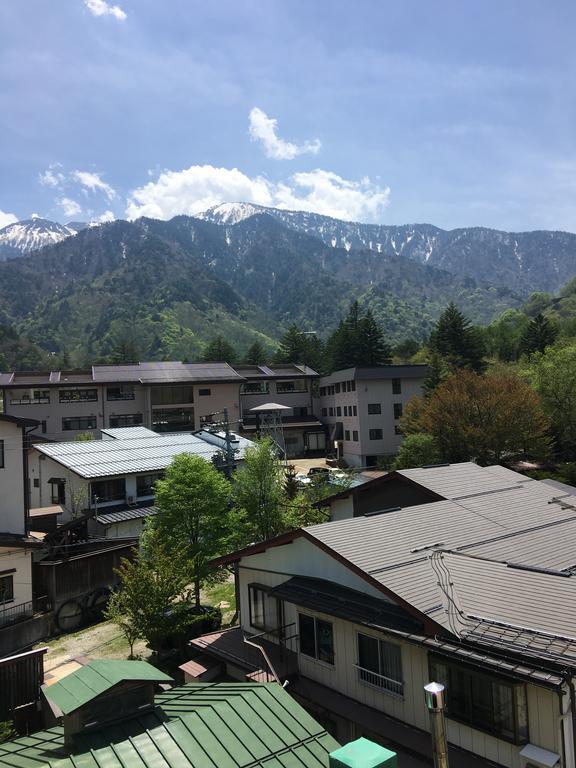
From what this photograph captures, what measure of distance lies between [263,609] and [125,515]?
14.8 meters

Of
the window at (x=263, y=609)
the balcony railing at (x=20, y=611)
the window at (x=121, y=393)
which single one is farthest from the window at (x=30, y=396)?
the window at (x=263, y=609)

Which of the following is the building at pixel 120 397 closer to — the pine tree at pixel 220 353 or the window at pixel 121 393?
the window at pixel 121 393

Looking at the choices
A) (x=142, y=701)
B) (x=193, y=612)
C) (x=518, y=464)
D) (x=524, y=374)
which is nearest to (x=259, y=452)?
(x=193, y=612)

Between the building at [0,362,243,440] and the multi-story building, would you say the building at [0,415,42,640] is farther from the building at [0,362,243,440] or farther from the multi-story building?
the multi-story building

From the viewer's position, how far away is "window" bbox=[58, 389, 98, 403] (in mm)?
53844

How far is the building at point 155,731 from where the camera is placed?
19.2ft

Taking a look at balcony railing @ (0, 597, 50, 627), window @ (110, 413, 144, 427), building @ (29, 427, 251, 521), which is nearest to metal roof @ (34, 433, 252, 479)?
building @ (29, 427, 251, 521)

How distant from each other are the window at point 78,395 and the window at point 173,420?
22.4 feet

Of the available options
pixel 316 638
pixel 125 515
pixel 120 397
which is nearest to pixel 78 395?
pixel 120 397

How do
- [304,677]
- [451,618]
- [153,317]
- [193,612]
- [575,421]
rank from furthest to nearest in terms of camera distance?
[153,317], [575,421], [193,612], [304,677], [451,618]

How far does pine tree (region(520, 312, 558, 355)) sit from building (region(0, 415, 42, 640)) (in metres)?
60.2

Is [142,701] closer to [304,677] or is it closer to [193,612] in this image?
[304,677]

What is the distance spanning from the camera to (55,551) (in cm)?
2161

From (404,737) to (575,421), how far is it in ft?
109
